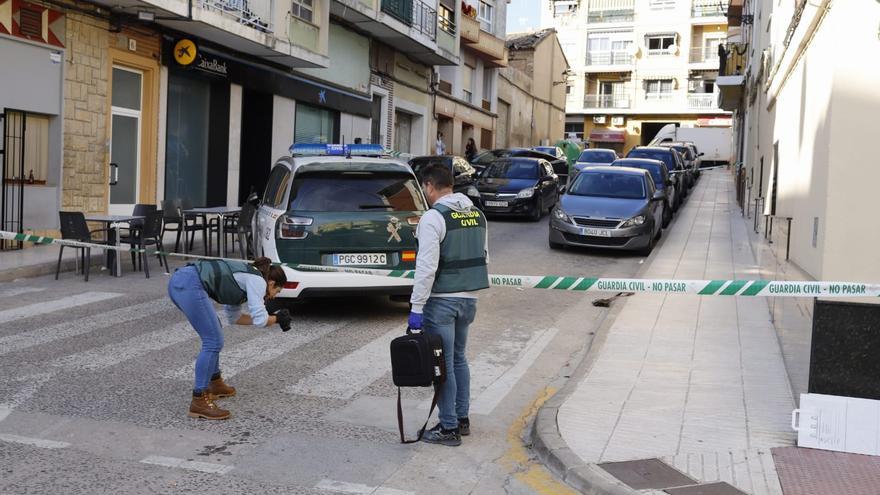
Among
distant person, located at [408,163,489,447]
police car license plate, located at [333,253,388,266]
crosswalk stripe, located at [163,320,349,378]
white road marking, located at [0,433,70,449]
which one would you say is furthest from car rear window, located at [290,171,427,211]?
white road marking, located at [0,433,70,449]

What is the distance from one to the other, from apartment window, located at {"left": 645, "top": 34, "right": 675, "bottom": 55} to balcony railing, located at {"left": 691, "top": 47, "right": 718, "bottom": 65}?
1748 millimetres

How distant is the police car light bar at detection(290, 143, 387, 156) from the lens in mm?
10433

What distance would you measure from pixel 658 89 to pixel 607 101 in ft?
13.4

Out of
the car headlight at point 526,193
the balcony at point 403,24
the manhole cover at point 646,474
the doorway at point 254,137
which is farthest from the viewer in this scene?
the balcony at point 403,24

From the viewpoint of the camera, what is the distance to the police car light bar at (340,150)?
1043cm

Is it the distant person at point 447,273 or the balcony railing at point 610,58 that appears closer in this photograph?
the distant person at point 447,273

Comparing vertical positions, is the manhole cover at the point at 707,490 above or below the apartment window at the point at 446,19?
below

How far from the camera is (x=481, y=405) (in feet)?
22.2

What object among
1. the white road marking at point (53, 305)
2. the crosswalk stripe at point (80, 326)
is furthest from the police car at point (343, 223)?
the white road marking at point (53, 305)

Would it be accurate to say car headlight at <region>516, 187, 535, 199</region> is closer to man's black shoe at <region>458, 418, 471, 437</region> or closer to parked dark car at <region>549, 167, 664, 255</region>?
parked dark car at <region>549, 167, 664, 255</region>

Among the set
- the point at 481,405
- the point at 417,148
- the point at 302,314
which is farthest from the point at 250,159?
the point at 481,405

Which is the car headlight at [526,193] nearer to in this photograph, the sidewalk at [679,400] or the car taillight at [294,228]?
the sidewalk at [679,400]

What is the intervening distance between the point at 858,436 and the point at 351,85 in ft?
75.2

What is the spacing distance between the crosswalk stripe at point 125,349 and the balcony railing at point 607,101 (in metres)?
60.2
